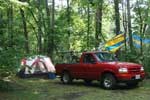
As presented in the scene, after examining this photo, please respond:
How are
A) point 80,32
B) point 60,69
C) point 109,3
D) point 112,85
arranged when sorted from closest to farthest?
point 112,85, point 60,69, point 109,3, point 80,32

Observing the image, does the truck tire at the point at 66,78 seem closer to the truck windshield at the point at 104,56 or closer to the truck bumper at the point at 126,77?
the truck windshield at the point at 104,56

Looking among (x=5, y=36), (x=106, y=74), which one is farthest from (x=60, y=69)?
(x=5, y=36)

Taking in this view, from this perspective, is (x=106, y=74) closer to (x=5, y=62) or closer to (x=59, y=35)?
(x=5, y=62)

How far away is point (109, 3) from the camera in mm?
Answer: 24531

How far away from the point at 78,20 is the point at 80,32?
9.60 ft

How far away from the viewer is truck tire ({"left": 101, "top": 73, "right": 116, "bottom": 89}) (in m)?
15.0

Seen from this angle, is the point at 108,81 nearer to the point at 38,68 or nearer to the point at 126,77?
the point at 126,77

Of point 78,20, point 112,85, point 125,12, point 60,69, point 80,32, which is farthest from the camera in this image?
point 78,20

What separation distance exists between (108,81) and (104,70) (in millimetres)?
533

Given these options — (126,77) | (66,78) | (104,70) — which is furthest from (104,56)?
(66,78)

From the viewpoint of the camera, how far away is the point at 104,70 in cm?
1538

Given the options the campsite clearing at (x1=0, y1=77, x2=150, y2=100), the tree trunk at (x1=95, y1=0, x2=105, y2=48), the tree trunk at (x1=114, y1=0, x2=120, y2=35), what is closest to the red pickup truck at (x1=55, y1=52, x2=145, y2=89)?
the campsite clearing at (x1=0, y1=77, x2=150, y2=100)

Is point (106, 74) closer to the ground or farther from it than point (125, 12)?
closer to the ground

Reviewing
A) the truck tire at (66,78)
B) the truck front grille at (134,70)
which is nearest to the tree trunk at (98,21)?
the truck tire at (66,78)
